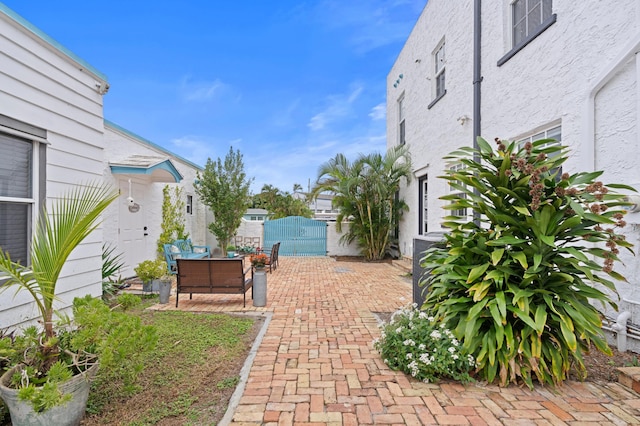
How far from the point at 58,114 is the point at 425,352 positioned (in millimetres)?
4895

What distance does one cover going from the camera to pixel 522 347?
265 cm

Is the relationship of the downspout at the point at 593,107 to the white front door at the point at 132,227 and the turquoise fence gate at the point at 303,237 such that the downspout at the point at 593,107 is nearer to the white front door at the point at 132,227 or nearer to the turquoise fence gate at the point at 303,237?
the white front door at the point at 132,227

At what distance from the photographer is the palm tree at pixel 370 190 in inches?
409

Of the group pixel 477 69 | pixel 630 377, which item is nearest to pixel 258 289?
pixel 630 377

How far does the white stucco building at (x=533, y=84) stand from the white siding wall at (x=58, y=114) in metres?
4.79

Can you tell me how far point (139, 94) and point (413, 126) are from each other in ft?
29.1

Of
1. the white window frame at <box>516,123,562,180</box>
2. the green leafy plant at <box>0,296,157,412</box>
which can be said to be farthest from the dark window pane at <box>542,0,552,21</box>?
the green leafy plant at <box>0,296,157,412</box>

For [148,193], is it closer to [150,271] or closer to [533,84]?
[150,271]

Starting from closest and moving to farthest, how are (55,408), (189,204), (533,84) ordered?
1. (55,408)
2. (533,84)
3. (189,204)

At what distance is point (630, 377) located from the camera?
2711 mm

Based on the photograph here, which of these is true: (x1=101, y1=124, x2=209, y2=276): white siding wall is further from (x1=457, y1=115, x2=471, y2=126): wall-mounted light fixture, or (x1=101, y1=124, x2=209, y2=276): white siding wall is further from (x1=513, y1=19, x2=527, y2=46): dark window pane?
(x1=513, y1=19, x2=527, y2=46): dark window pane

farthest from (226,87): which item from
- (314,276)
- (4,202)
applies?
(4,202)

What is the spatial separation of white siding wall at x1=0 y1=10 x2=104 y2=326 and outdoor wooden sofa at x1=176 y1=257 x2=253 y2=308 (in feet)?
4.12

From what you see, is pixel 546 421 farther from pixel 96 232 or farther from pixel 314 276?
pixel 314 276
